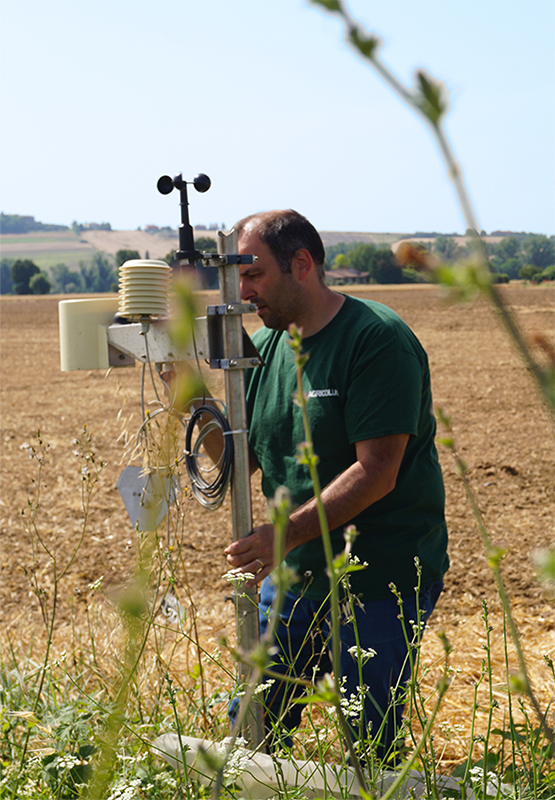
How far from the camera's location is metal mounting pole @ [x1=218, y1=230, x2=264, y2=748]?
220 cm

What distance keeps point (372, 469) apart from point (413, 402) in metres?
0.27

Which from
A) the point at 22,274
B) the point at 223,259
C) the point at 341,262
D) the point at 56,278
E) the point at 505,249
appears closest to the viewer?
the point at 223,259

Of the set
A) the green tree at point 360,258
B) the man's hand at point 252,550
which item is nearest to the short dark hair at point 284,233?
the man's hand at point 252,550

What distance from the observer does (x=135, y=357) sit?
7.04ft

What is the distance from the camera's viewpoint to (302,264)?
2729 millimetres

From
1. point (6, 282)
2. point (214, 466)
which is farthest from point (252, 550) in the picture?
point (6, 282)

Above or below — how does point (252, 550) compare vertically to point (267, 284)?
below

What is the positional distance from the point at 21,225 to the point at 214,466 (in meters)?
116

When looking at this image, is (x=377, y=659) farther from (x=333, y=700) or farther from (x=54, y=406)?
(x=54, y=406)

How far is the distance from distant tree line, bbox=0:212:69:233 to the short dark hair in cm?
11047

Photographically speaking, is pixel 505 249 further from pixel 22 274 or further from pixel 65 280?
pixel 65 280

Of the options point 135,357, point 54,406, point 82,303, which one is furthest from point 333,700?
point 54,406

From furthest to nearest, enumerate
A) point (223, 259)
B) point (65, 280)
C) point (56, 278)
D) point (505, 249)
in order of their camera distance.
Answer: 1. point (56, 278)
2. point (65, 280)
3. point (505, 249)
4. point (223, 259)

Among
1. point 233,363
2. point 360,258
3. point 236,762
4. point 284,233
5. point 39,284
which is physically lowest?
point 236,762
